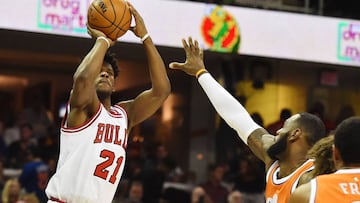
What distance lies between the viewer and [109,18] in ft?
17.1

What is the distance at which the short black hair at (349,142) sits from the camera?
3699 mm

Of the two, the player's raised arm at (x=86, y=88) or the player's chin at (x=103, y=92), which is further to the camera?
the player's chin at (x=103, y=92)

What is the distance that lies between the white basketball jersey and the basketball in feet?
1.69

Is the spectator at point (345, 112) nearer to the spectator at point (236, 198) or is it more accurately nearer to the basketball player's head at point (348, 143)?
the spectator at point (236, 198)

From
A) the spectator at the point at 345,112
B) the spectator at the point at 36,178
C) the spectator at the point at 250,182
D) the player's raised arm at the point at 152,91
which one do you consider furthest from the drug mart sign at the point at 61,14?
the spectator at the point at 345,112

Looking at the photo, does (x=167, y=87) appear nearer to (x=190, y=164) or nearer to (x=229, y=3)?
(x=229, y=3)

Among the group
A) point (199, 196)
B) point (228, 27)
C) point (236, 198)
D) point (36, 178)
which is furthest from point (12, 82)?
point (236, 198)

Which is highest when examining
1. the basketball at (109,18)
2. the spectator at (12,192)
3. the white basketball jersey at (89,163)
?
the basketball at (109,18)

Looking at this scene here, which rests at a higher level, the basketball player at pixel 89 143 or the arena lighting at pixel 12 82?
the basketball player at pixel 89 143

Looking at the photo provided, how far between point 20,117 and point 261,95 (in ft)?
14.2

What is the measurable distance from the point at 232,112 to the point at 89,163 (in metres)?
1.02

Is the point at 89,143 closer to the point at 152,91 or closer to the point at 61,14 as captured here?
the point at 152,91

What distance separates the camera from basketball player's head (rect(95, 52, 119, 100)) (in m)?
5.21

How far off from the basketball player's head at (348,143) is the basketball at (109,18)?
1.99 meters
